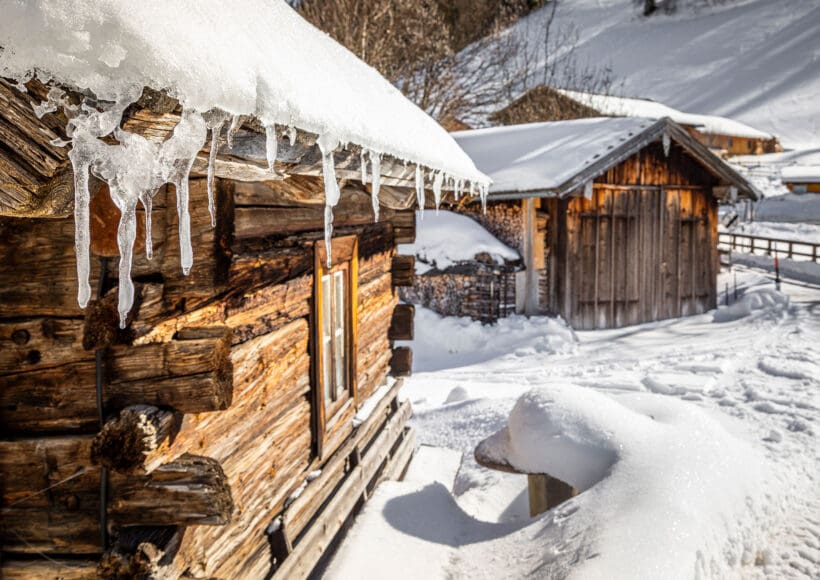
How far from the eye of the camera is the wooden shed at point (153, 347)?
1.36m

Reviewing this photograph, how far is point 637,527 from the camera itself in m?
3.37

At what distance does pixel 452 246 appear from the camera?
39.0 feet

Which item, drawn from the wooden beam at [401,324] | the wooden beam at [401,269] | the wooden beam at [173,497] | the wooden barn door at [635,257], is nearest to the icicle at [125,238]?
the wooden beam at [173,497]

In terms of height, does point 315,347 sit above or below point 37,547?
A: above

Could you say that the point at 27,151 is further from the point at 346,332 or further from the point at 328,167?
the point at 346,332

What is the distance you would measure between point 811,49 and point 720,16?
15286mm

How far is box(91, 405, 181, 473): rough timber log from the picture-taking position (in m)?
2.03

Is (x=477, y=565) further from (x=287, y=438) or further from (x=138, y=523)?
(x=138, y=523)

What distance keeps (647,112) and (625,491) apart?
3532cm

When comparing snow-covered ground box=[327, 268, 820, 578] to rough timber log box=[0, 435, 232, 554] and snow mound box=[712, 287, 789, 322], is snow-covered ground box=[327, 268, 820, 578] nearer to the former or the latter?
rough timber log box=[0, 435, 232, 554]

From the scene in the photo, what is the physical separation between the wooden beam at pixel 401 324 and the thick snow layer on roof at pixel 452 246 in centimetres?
536

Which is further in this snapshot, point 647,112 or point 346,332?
point 647,112

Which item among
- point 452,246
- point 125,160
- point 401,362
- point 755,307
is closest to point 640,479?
point 401,362

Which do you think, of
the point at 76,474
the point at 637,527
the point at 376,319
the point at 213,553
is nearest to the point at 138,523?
the point at 76,474
